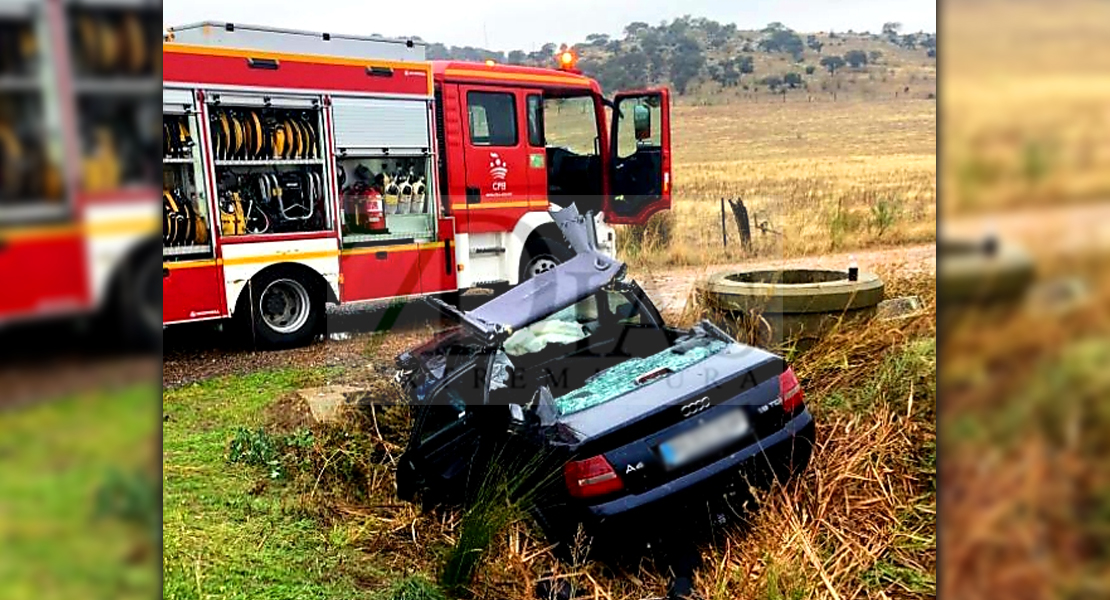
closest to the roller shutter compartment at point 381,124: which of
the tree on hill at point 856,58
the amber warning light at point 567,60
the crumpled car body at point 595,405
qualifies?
the amber warning light at point 567,60

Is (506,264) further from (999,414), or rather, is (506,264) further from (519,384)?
(999,414)

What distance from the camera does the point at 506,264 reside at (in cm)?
882

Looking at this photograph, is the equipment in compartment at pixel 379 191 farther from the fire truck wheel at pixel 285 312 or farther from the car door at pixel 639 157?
the car door at pixel 639 157

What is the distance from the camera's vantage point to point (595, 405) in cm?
369

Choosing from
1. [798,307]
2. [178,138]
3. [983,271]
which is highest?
[178,138]

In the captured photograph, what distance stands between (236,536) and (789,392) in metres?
2.79

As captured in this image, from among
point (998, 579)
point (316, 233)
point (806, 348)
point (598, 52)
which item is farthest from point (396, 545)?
point (598, 52)

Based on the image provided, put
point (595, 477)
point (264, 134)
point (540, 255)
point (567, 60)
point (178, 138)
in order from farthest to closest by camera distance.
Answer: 1. point (567, 60)
2. point (540, 255)
3. point (264, 134)
4. point (178, 138)
5. point (595, 477)

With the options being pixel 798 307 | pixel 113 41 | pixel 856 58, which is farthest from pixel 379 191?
pixel 856 58

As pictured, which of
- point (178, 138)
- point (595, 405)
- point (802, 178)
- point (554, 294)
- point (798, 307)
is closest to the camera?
point (595, 405)

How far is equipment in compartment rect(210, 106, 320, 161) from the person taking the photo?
23.3ft

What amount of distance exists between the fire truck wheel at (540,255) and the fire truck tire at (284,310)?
7.44 ft

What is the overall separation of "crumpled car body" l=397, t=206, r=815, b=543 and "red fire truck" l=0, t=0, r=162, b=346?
2.90 m

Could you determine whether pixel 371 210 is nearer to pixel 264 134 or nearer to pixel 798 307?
pixel 264 134
